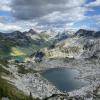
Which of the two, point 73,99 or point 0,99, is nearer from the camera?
point 0,99

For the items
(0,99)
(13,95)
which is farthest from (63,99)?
(0,99)

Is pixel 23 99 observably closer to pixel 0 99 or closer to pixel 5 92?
pixel 5 92

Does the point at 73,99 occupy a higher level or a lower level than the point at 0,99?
lower

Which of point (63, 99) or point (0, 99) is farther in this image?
point (63, 99)

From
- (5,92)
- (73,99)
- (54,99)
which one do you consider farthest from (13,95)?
(73,99)

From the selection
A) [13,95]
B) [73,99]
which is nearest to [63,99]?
[73,99]

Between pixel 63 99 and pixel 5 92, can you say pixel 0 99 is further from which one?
pixel 63 99

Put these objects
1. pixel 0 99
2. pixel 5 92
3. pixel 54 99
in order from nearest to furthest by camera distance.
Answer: pixel 0 99 → pixel 5 92 → pixel 54 99

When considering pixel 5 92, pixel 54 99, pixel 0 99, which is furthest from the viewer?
pixel 54 99
